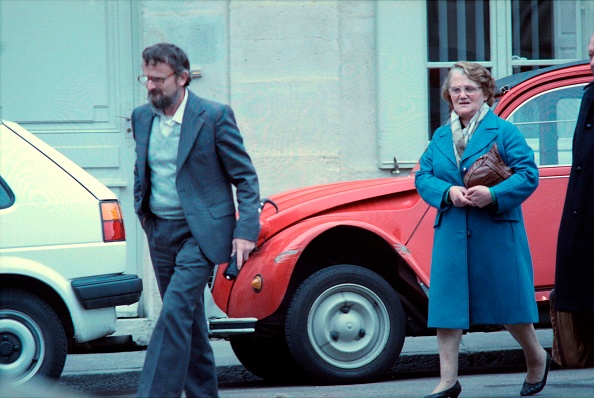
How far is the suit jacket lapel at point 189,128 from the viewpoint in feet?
16.3

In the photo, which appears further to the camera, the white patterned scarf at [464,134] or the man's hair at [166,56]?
the white patterned scarf at [464,134]

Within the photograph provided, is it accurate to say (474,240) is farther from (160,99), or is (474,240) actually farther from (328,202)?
(160,99)

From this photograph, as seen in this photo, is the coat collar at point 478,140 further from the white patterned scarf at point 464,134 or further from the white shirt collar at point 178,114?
the white shirt collar at point 178,114

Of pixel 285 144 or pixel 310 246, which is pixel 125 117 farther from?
pixel 310 246

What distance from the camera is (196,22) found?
32.7ft

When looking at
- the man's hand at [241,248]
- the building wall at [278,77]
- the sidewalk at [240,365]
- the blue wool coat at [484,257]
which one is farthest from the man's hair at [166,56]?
the building wall at [278,77]

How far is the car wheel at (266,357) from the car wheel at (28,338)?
1433 mm

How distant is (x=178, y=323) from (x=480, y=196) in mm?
1652

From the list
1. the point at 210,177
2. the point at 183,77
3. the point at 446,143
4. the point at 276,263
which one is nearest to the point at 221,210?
the point at 210,177

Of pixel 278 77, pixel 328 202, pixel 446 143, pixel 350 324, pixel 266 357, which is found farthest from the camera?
pixel 278 77

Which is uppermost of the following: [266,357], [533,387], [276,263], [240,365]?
[276,263]

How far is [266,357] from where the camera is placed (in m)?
7.48

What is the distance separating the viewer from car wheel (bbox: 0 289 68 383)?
20.1 feet

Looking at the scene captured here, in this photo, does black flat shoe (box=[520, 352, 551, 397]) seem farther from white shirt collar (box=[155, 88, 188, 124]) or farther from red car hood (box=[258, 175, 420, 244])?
white shirt collar (box=[155, 88, 188, 124])
